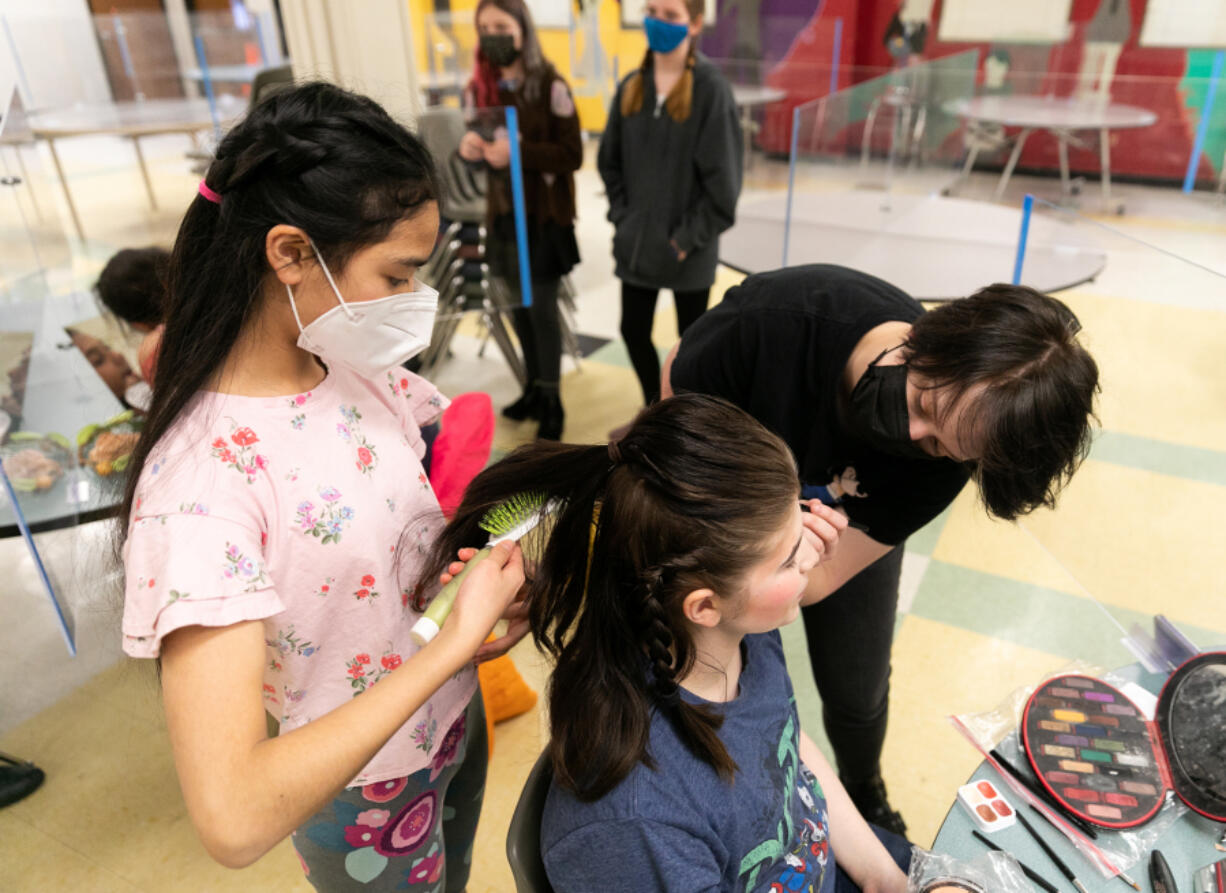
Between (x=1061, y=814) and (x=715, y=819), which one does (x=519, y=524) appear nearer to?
(x=715, y=819)

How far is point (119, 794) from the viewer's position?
193 cm

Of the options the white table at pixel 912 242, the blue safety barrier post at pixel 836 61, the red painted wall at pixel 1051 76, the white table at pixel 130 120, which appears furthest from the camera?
the blue safety barrier post at pixel 836 61

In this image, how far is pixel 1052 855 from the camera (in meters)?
0.97

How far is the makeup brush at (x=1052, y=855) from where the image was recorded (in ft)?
3.09

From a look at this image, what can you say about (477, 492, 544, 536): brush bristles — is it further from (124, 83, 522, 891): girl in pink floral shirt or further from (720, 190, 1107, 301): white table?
(720, 190, 1107, 301): white table

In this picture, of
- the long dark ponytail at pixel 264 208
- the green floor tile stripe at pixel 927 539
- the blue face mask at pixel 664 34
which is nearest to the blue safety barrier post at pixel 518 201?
the blue face mask at pixel 664 34

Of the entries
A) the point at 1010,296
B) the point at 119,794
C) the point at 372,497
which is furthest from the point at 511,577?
the point at 119,794

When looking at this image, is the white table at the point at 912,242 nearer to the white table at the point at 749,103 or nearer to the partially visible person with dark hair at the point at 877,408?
the partially visible person with dark hair at the point at 877,408

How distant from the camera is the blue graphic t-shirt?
0.84 meters

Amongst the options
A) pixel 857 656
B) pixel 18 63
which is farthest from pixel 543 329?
pixel 18 63

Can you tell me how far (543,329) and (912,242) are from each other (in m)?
1.66

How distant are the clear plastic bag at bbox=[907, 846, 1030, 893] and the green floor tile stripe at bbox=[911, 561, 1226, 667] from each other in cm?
140

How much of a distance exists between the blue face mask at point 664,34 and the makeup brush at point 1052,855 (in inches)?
90.4

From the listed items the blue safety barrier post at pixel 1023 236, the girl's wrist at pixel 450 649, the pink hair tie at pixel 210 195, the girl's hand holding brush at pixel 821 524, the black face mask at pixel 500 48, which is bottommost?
the blue safety barrier post at pixel 1023 236
